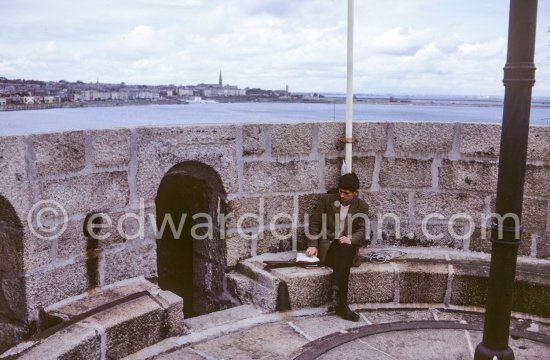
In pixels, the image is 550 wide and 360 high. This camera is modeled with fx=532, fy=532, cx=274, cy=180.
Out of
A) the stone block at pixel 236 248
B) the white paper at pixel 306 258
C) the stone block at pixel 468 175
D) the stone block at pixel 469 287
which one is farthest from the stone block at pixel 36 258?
the stone block at pixel 468 175

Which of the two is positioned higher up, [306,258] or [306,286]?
[306,258]

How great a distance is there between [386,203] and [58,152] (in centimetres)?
264

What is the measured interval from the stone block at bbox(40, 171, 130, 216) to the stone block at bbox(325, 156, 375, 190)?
1660 mm

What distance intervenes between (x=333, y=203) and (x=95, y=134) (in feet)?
6.06

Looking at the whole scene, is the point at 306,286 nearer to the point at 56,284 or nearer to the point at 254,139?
the point at 254,139

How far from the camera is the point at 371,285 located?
387 centimetres

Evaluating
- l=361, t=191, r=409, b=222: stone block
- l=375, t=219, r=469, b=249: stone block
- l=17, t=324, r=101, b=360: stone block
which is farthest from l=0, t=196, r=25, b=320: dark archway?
l=375, t=219, r=469, b=249: stone block

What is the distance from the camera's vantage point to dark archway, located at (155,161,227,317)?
415 centimetres

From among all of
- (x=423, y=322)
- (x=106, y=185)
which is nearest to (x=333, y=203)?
(x=423, y=322)

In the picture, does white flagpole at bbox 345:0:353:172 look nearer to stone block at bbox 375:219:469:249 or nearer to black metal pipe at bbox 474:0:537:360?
stone block at bbox 375:219:469:249

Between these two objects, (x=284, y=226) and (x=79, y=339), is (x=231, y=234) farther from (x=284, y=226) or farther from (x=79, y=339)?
(x=79, y=339)

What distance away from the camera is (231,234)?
4.11m

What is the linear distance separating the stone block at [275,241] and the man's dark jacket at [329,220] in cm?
23

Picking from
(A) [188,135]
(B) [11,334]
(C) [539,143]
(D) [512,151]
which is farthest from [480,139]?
(B) [11,334]
